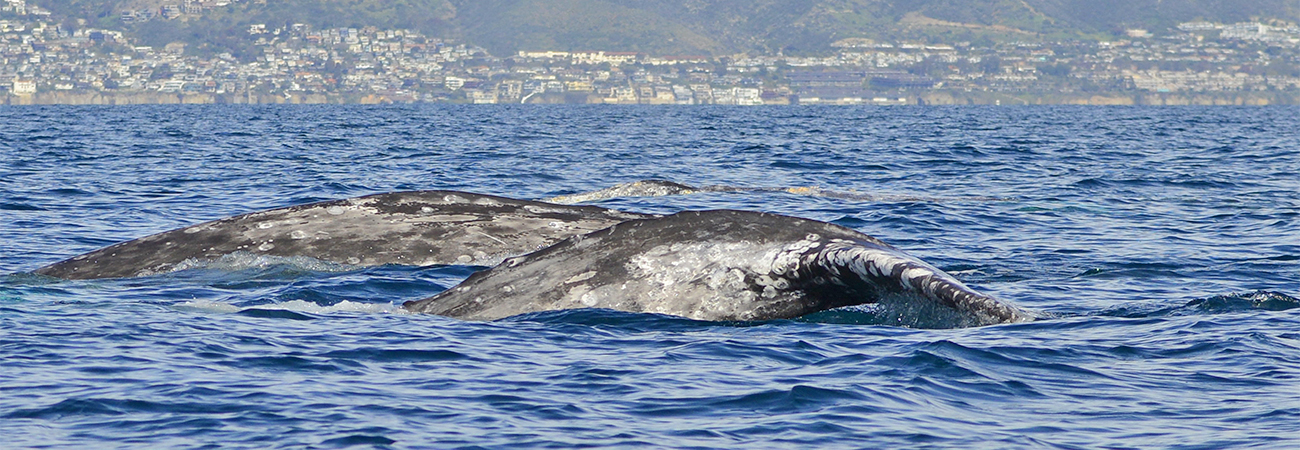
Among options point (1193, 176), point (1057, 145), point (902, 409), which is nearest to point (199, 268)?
point (902, 409)

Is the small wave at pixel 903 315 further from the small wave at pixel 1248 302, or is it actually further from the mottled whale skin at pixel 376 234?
the small wave at pixel 1248 302

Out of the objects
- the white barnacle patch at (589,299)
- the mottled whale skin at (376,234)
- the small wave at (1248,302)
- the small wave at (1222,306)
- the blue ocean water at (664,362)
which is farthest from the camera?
the mottled whale skin at (376,234)

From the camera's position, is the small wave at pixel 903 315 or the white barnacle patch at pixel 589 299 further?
the white barnacle patch at pixel 589 299

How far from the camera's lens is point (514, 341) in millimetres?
8359

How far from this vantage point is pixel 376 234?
37.0ft

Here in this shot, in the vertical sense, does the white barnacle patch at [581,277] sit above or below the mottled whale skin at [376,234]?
above

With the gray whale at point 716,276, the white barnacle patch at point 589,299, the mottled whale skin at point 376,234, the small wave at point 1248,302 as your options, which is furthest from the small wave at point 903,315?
the small wave at point 1248,302

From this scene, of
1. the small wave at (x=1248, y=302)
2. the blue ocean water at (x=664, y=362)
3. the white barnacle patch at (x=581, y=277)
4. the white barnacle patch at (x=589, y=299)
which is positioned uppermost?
the white barnacle patch at (x=581, y=277)

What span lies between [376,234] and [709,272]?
12.5 ft

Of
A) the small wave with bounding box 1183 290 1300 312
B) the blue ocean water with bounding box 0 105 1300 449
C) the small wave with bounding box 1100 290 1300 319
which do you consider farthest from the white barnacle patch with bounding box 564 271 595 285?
the small wave with bounding box 1183 290 1300 312

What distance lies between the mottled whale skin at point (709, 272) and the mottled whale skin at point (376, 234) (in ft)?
7.48

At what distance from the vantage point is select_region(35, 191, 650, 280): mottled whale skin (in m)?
11.0

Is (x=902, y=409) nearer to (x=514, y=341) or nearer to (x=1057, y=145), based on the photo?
(x=514, y=341)

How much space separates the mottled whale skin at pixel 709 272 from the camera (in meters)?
7.77
